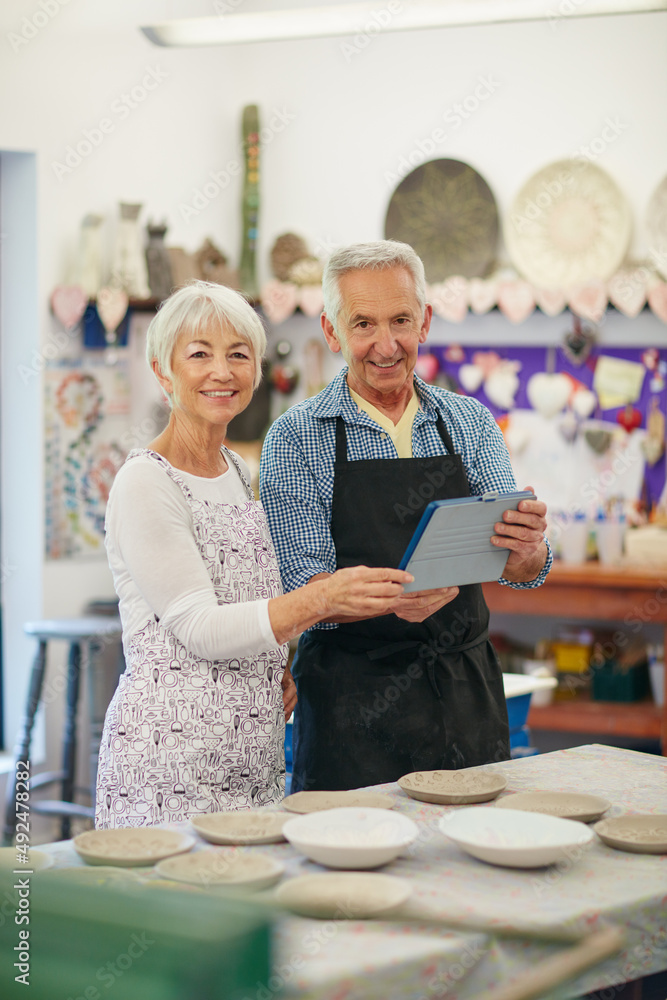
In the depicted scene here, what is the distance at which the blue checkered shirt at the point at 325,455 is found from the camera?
2324mm

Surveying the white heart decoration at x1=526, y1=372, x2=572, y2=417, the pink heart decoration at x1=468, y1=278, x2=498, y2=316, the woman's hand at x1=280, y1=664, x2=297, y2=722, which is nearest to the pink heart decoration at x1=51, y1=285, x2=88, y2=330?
the pink heart decoration at x1=468, y1=278, x2=498, y2=316

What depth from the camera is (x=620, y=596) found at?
15.5 ft

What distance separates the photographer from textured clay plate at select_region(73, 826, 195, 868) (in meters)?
1.55

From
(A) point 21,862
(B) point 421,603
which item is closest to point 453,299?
(B) point 421,603

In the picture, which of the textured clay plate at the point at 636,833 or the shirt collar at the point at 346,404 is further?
the shirt collar at the point at 346,404

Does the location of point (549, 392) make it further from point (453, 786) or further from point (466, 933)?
point (466, 933)

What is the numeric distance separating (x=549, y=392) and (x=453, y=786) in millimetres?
3570

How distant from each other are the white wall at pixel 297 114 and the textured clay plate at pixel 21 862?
11.2ft

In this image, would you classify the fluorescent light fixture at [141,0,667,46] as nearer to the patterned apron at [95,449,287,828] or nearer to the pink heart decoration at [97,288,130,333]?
the pink heart decoration at [97,288,130,333]

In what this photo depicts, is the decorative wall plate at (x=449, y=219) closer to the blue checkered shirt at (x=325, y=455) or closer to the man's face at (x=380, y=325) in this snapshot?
the blue checkered shirt at (x=325, y=455)

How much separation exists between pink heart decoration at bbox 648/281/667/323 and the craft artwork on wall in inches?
93.2

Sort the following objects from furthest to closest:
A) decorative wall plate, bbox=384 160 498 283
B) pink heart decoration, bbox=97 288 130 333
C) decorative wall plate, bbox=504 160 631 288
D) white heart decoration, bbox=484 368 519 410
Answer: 1. white heart decoration, bbox=484 368 519 410
2. decorative wall plate, bbox=384 160 498 283
3. decorative wall plate, bbox=504 160 631 288
4. pink heart decoration, bbox=97 288 130 333

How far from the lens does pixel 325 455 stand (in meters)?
2.41

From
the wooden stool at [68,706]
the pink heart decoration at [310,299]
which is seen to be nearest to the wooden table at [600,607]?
the pink heart decoration at [310,299]
